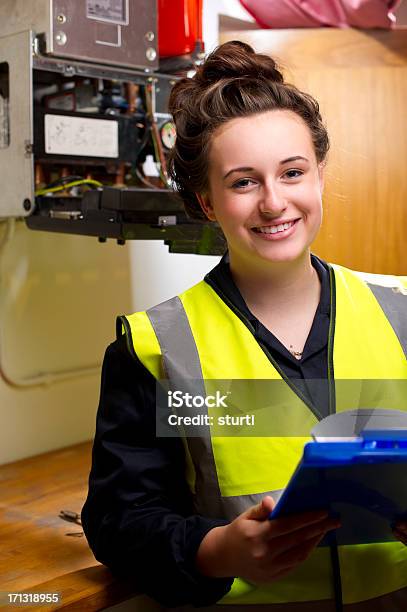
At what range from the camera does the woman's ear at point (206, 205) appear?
126cm

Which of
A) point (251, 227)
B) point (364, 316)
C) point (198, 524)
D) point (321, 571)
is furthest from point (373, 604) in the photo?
point (251, 227)

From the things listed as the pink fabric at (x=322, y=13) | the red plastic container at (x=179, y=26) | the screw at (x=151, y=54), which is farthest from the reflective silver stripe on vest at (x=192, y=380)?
the pink fabric at (x=322, y=13)

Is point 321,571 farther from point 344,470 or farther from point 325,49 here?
point 325,49

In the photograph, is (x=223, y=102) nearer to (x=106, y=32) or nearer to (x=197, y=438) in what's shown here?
(x=197, y=438)

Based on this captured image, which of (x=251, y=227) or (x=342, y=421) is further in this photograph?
(x=251, y=227)

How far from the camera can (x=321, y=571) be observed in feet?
3.72

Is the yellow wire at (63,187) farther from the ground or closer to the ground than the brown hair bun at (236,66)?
closer to the ground

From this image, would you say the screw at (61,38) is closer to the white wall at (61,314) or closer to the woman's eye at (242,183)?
the white wall at (61,314)

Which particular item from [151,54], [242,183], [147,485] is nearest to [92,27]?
[151,54]

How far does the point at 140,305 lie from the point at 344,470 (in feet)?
5.88

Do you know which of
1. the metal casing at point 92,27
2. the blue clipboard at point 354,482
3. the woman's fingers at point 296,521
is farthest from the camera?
the metal casing at point 92,27

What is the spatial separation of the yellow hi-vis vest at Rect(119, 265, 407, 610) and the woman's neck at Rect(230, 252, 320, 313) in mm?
39

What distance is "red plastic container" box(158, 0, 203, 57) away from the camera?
A: 2180 millimetres

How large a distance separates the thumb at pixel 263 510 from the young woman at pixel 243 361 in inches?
5.2
